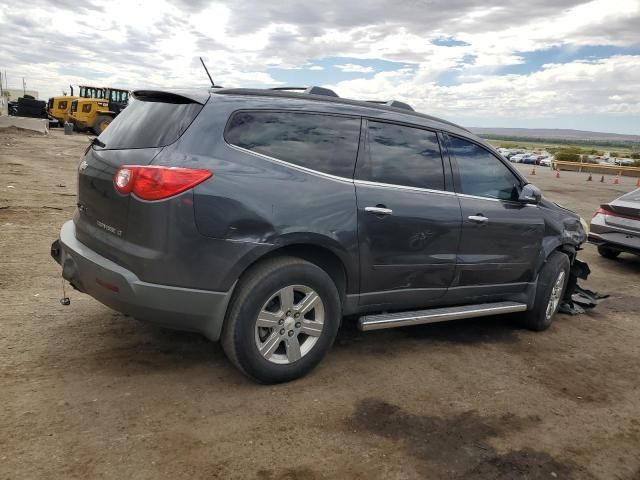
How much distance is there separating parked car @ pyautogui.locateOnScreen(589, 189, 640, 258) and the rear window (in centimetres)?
726

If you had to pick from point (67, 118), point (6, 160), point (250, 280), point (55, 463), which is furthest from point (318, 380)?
point (67, 118)

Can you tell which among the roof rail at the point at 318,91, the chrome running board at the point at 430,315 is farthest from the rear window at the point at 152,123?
the chrome running board at the point at 430,315

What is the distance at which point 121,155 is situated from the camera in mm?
3350

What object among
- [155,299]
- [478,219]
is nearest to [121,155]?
[155,299]

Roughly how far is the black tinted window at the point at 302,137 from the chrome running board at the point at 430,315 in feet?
3.44

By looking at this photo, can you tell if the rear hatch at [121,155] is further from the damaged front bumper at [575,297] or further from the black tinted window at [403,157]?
the damaged front bumper at [575,297]

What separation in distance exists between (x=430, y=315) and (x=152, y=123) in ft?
8.00

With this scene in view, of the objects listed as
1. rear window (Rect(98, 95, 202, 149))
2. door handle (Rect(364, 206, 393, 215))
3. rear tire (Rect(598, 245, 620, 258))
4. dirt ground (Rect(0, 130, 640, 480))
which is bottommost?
dirt ground (Rect(0, 130, 640, 480))

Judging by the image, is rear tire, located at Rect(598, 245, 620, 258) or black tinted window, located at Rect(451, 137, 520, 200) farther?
rear tire, located at Rect(598, 245, 620, 258)

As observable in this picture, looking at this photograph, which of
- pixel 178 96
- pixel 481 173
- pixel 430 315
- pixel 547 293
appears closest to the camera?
pixel 178 96

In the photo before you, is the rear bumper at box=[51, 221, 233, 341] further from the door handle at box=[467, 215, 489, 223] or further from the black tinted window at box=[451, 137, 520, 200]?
the black tinted window at box=[451, 137, 520, 200]

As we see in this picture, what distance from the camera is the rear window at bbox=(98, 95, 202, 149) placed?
329 centimetres

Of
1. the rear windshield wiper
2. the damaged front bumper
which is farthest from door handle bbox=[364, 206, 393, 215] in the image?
the damaged front bumper

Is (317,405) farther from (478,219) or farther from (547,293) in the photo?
(547,293)
